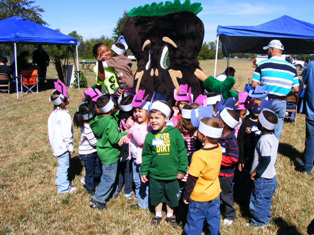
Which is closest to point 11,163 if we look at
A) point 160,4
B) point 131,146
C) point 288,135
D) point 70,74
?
point 131,146

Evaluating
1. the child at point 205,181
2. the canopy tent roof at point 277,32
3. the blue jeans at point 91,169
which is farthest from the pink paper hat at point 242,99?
the canopy tent roof at point 277,32

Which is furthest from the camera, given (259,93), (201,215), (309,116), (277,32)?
(277,32)

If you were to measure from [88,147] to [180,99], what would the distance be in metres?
1.38

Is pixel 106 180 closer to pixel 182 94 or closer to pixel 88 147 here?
pixel 88 147

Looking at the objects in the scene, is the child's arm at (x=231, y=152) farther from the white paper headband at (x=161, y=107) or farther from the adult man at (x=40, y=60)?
the adult man at (x=40, y=60)

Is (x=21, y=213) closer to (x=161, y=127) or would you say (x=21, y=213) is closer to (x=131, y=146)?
(x=131, y=146)

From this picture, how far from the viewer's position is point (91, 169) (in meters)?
3.69

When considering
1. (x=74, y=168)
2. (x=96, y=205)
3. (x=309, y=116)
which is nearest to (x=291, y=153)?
(x=309, y=116)

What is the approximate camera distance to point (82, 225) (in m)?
3.16

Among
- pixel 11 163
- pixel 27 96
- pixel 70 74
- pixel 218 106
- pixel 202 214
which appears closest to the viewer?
pixel 202 214

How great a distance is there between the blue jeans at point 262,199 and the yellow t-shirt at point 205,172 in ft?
2.11

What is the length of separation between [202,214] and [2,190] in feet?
9.82

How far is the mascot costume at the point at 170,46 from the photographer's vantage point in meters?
3.29

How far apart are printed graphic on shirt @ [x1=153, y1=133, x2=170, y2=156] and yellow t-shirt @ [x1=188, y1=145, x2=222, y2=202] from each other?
17.8 inches
